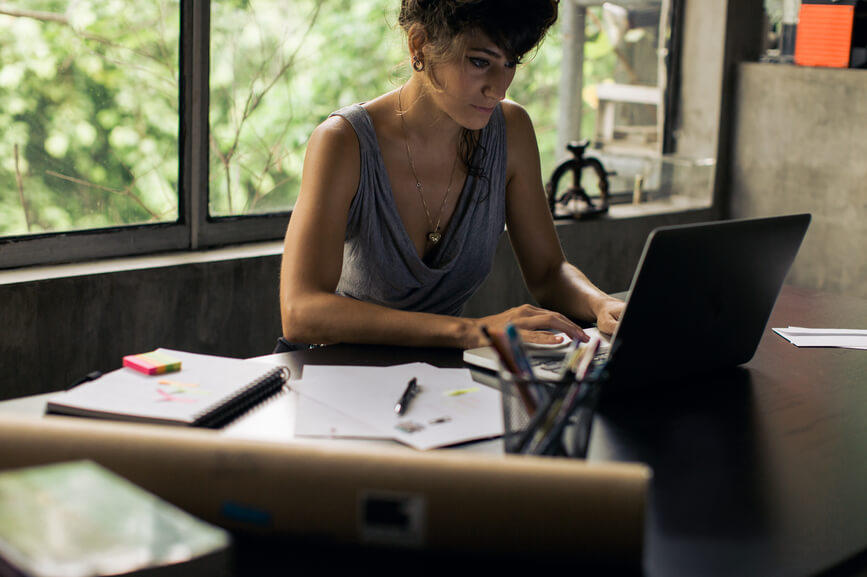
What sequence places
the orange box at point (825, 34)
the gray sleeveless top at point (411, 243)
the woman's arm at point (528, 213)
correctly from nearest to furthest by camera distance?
the gray sleeveless top at point (411, 243), the woman's arm at point (528, 213), the orange box at point (825, 34)

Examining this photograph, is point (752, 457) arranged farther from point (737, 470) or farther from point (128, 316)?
point (128, 316)

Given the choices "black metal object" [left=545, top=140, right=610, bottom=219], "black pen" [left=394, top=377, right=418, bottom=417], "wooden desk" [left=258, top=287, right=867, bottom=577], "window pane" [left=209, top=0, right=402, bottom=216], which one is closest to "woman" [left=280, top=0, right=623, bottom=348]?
"wooden desk" [left=258, top=287, right=867, bottom=577]

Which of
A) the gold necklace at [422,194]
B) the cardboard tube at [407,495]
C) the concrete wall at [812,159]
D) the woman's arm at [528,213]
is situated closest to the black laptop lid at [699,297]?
the cardboard tube at [407,495]

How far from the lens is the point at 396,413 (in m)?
1.17

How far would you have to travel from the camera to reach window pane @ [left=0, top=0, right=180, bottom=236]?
2137mm

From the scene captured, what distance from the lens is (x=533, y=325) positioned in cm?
151

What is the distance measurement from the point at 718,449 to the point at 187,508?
26.0 inches

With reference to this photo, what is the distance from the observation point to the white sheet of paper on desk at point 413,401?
3.67 ft

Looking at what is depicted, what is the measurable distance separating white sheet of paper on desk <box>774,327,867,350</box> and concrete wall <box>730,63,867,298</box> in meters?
1.83

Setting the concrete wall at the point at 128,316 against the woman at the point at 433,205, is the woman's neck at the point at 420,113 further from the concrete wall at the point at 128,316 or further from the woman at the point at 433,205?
the concrete wall at the point at 128,316

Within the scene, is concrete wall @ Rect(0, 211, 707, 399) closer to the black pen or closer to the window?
the window

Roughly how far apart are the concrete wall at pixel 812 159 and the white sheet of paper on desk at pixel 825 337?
6.02 feet

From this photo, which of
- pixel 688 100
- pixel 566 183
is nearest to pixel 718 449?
pixel 566 183

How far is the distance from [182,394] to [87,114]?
1318mm
